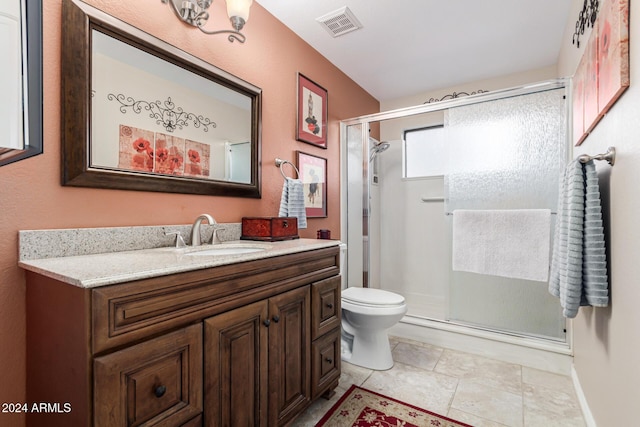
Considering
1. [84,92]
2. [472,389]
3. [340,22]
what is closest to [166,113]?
[84,92]

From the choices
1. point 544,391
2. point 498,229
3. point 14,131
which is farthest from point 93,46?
point 544,391

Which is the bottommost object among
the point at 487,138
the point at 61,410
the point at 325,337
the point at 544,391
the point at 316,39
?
the point at 544,391

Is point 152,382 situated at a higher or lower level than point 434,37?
lower

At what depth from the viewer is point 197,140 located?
5.28 feet

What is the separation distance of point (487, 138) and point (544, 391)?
5.76 ft

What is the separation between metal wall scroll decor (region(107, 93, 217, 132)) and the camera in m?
1.32

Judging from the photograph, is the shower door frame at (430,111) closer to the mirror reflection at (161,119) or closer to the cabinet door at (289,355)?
the mirror reflection at (161,119)

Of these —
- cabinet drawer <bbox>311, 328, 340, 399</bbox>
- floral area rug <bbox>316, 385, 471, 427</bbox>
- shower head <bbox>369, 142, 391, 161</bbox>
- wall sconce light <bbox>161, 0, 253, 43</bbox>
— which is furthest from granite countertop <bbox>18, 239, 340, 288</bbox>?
shower head <bbox>369, 142, 391, 161</bbox>

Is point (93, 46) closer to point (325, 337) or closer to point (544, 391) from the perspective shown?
point (325, 337)

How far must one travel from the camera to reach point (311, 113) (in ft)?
8.13

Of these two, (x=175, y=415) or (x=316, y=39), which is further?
(x=316, y=39)

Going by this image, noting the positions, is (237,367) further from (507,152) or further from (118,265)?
(507,152)

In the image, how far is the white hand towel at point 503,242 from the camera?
6.80ft

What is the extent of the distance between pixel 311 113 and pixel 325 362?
71.1 inches
